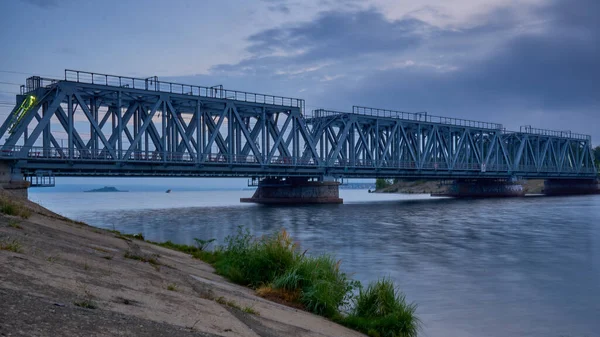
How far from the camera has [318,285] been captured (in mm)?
15195

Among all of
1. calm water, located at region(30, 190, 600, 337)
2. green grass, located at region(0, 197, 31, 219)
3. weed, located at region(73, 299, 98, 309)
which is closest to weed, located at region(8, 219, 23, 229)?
green grass, located at region(0, 197, 31, 219)

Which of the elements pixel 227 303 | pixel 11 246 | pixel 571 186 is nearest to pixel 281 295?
pixel 227 303

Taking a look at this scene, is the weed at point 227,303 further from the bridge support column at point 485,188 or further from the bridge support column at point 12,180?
the bridge support column at point 485,188

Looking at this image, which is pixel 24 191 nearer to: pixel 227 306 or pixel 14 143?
pixel 14 143

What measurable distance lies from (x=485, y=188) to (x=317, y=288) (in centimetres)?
12807

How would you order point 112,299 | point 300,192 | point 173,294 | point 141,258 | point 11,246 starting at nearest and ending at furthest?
1. point 112,299
2. point 11,246
3. point 173,294
4. point 141,258
5. point 300,192

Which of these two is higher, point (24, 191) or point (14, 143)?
point (14, 143)

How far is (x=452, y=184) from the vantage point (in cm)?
14138

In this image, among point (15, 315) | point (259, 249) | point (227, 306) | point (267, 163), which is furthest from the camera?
point (267, 163)

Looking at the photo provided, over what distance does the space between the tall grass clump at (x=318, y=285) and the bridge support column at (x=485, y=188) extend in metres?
124

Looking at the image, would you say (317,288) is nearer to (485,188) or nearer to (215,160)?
(215,160)

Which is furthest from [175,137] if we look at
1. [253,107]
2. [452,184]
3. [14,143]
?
[452,184]

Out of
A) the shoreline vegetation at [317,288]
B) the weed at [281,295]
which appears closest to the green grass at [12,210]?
the shoreline vegetation at [317,288]

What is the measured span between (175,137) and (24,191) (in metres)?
32.4
